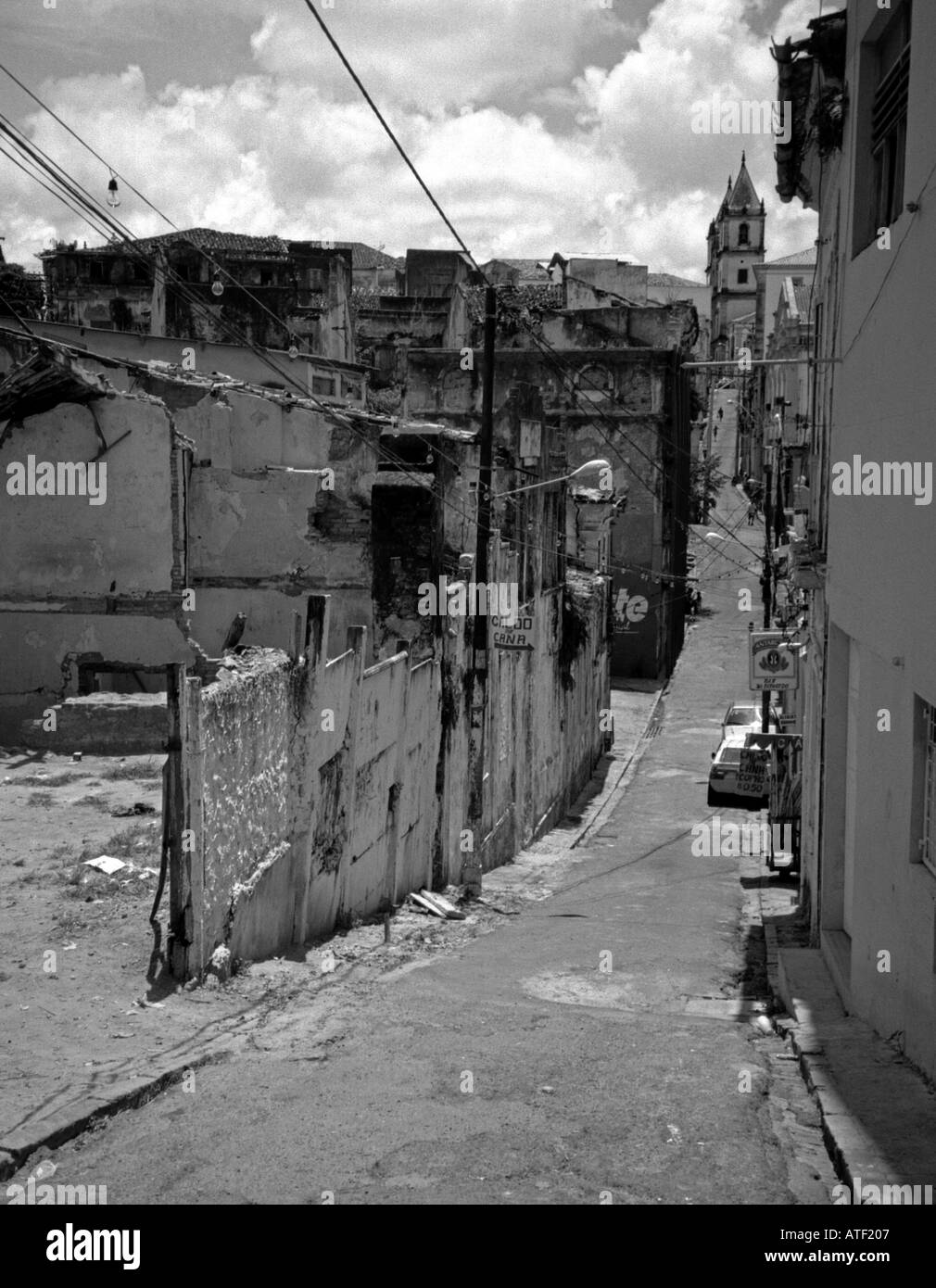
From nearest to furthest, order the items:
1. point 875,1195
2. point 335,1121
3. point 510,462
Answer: point 875,1195 → point 335,1121 → point 510,462

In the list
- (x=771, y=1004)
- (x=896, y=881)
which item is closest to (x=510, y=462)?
(x=771, y=1004)

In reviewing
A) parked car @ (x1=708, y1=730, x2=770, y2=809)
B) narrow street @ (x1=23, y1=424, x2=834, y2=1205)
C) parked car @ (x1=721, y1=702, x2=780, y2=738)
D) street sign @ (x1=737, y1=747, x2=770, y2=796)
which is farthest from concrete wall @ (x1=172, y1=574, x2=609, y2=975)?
parked car @ (x1=721, y1=702, x2=780, y2=738)

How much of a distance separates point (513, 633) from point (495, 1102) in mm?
12607

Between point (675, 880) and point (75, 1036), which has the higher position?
point (75, 1036)

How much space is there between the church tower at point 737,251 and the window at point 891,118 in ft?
326

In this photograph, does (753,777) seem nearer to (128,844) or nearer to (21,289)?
(128,844)

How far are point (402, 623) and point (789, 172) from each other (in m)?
6.47

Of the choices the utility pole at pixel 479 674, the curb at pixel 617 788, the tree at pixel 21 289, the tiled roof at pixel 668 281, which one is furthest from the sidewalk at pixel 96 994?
the tiled roof at pixel 668 281

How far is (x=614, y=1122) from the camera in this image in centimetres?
636

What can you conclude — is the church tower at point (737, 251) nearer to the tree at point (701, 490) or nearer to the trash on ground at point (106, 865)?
the tree at point (701, 490)

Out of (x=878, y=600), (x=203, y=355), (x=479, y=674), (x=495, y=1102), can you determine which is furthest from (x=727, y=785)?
(x=495, y=1102)

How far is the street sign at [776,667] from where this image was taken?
18172 millimetres

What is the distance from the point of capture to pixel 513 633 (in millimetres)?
19031
